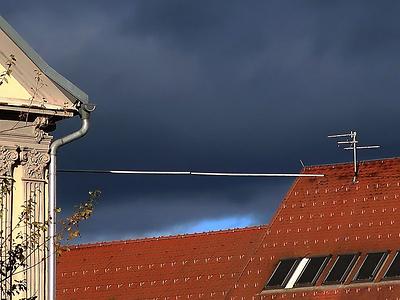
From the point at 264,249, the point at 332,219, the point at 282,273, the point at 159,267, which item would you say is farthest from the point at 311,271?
the point at 159,267

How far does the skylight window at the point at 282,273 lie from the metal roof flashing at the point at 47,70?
2553 cm

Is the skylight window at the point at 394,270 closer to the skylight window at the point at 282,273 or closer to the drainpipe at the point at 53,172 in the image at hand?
the skylight window at the point at 282,273

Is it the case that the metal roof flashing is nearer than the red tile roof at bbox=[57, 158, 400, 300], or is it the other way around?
the metal roof flashing

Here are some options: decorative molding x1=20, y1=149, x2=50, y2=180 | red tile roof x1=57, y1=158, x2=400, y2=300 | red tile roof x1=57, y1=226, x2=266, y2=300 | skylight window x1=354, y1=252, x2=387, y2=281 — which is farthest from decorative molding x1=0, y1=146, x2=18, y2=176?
red tile roof x1=57, y1=226, x2=266, y2=300

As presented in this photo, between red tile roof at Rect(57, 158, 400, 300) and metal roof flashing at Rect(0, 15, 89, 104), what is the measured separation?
23.9m

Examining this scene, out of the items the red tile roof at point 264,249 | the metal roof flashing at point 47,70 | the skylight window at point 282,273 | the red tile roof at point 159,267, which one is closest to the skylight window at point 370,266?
the red tile roof at point 264,249

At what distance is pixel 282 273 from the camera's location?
5331cm

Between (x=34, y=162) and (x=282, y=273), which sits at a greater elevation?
(x=282, y=273)

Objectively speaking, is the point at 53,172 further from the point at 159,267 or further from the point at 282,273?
the point at 159,267

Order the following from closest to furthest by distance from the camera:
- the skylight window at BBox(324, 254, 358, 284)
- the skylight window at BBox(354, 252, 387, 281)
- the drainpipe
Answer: the drainpipe < the skylight window at BBox(354, 252, 387, 281) < the skylight window at BBox(324, 254, 358, 284)

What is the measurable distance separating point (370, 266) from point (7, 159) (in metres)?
A: 25.7

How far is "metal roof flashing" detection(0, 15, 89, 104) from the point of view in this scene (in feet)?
90.4

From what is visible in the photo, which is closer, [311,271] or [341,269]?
[341,269]

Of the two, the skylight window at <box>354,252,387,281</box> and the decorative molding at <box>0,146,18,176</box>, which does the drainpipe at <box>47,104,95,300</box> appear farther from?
the skylight window at <box>354,252,387,281</box>
